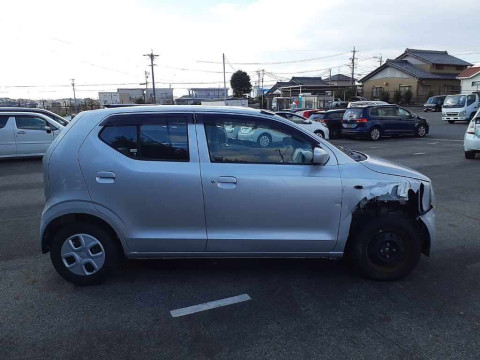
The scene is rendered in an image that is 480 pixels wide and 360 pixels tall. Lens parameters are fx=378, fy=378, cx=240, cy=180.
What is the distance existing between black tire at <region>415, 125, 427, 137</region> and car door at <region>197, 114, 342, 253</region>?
1702cm

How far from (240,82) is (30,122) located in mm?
58787

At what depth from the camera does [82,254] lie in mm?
3596

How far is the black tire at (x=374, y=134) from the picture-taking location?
17797 millimetres

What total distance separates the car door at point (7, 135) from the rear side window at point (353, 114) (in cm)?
1421

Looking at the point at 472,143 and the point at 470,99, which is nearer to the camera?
the point at 472,143

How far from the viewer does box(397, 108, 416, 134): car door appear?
18212 millimetres

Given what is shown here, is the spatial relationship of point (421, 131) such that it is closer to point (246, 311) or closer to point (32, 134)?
point (32, 134)

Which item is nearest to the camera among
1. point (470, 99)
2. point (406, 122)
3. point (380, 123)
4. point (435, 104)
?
point (380, 123)

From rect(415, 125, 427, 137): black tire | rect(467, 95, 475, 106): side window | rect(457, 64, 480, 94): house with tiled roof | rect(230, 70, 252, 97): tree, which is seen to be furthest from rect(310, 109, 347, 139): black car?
rect(230, 70, 252, 97): tree

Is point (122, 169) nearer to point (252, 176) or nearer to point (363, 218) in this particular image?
point (252, 176)

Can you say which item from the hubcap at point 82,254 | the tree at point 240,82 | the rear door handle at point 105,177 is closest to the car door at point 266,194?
the rear door handle at point 105,177

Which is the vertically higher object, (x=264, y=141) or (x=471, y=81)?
(x=471, y=81)

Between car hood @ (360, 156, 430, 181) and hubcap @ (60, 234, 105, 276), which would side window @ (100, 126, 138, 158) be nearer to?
hubcap @ (60, 234, 105, 276)

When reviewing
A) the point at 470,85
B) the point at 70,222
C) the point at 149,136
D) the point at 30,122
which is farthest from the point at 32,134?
the point at 470,85
